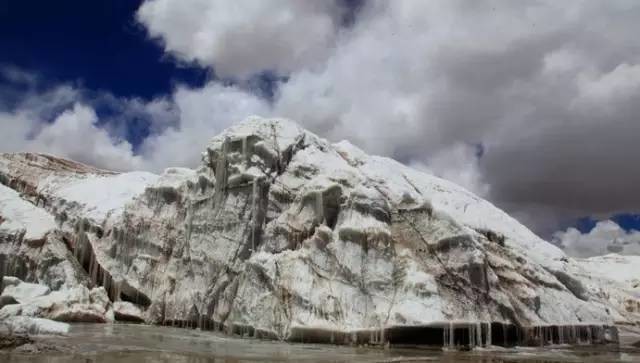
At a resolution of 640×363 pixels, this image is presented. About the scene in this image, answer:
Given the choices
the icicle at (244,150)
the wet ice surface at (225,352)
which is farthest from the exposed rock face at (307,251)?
the wet ice surface at (225,352)

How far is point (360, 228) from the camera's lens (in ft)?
Result: 96.0

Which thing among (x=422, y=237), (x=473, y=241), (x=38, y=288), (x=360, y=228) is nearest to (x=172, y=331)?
(x=38, y=288)

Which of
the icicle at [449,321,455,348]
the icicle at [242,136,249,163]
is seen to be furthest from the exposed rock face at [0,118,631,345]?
the icicle at [449,321,455,348]

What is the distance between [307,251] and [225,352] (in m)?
7.88

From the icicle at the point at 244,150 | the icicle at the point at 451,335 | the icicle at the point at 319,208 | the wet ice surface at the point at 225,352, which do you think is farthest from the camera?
the icicle at the point at 244,150

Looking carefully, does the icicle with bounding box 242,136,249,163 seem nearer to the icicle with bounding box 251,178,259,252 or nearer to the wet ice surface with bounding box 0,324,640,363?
the icicle with bounding box 251,178,259,252

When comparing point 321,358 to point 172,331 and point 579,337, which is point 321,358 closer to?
point 172,331

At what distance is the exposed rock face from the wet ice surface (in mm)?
1747

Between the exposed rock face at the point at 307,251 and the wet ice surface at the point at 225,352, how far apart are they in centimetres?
175

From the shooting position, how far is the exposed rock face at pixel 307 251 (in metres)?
27.6

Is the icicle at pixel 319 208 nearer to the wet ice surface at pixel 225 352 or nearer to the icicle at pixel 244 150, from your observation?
the icicle at pixel 244 150

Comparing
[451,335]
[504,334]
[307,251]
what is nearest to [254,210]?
[307,251]

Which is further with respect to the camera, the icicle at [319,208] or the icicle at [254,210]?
the icicle at [254,210]

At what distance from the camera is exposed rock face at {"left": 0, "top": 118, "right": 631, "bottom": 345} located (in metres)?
27.6
